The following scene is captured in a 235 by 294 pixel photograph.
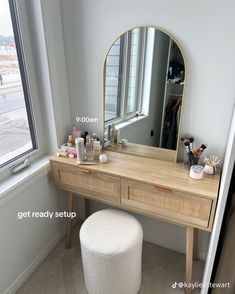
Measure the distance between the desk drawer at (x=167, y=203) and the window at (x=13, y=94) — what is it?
2.55ft

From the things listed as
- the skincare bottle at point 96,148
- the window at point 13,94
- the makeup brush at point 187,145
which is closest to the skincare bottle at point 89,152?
the skincare bottle at point 96,148

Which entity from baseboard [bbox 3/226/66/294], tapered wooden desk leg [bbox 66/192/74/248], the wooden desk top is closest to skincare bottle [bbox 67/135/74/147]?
the wooden desk top

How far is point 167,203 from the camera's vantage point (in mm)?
1298

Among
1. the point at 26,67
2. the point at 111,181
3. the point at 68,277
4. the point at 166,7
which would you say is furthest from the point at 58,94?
the point at 68,277

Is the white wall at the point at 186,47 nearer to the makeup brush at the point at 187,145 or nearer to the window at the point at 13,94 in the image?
the makeup brush at the point at 187,145

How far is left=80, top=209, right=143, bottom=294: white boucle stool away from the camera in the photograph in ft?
4.06

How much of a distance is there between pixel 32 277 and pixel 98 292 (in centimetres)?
55

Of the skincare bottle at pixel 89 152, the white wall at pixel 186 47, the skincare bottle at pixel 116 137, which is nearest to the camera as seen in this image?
the white wall at pixel 186 47

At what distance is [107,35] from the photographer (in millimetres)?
1453

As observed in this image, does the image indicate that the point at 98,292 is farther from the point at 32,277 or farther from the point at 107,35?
the point at 107,35

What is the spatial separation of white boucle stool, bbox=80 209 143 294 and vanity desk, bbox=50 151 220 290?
0.13 m

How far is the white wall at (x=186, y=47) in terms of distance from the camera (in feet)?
3.94

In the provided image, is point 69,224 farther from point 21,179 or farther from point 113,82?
point 113,82

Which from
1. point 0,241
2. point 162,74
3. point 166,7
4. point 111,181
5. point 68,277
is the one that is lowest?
point 68,277
